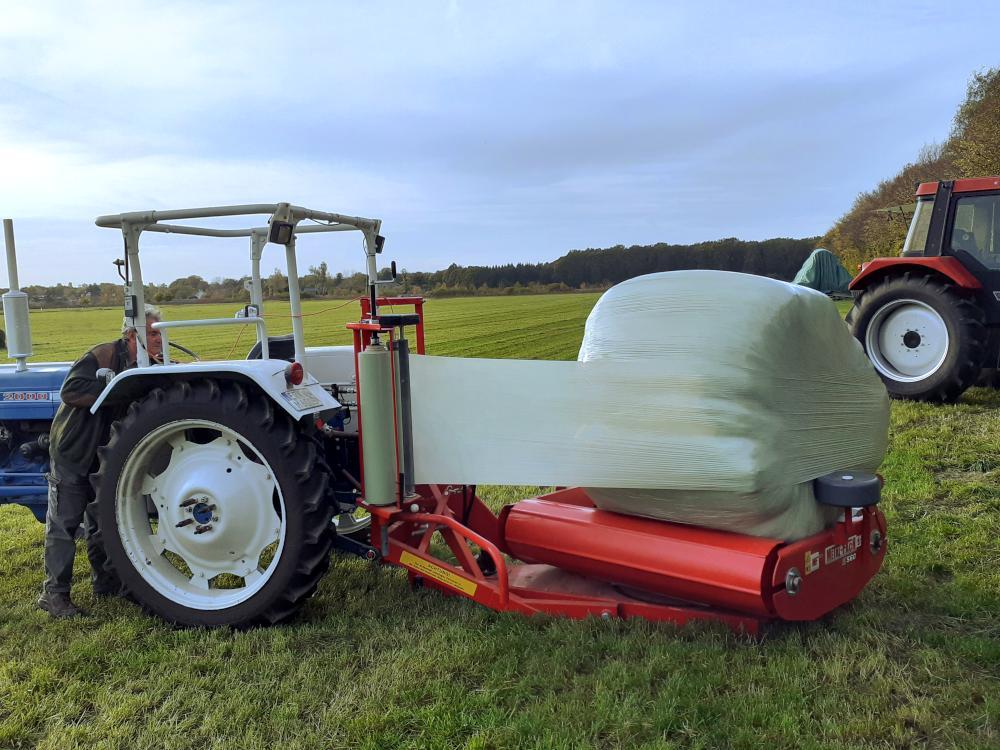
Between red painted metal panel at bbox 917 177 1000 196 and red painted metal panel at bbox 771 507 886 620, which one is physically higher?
red painted metal panel at bbox 917 177 1000 196

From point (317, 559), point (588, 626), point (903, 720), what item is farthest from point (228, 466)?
point (903, 720)

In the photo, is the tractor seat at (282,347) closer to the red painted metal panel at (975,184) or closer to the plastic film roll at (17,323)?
the plastic film roll at (17,323)

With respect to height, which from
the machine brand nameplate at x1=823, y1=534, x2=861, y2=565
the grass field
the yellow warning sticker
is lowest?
the grass field

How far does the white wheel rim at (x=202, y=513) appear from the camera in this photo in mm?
3631

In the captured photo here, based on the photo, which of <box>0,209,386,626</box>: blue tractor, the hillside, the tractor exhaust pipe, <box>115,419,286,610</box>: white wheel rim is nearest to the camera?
<box>0,209,386,626</box>: blue tractor

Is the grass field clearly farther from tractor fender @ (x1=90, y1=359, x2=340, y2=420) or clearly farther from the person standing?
tractor fender @ (x1=90, y1=359, x2=340, y2=420)

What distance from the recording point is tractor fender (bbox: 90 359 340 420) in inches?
139

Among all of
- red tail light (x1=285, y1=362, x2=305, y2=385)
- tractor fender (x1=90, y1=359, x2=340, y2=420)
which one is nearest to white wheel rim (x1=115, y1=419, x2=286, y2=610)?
tractor fender (x1=90, y1=359, x2=340, y2=420)

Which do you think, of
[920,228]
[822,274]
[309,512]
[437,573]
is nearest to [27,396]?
[309,512]

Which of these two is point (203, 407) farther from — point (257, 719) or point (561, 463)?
point (561, 463)

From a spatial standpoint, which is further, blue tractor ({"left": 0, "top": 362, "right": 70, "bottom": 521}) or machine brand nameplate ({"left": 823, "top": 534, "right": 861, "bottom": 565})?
blue tractor ({"left": 0, "top": 362, "right": 70, "bottom": 521})

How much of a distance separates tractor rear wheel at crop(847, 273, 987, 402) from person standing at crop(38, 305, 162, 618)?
749cm

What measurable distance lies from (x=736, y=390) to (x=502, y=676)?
140cm

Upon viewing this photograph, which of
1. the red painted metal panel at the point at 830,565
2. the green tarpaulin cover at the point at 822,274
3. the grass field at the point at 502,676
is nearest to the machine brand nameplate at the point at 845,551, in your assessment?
the red painted metal panel at the point at 830,565
